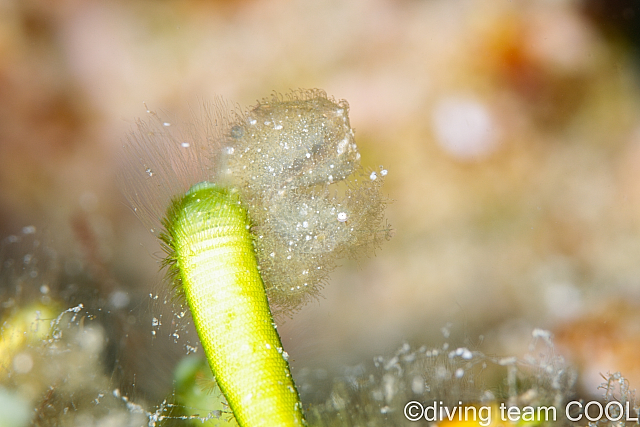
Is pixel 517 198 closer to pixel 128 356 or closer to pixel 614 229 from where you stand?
pixel 614 229

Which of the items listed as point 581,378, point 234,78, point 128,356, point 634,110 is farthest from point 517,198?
point 128,356

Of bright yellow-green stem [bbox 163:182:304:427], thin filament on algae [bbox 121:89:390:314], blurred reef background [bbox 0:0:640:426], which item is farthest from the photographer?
blurred reef background [bbox 0:0:640:426]

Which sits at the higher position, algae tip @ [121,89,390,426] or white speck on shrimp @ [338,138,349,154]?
white speck on shrimp @ [338,138,349,154]

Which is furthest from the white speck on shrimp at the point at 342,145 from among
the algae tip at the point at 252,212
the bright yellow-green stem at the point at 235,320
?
the bright yellow-green stem at the point at 235,320

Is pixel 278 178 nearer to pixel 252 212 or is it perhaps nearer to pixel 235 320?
pixel 252 212

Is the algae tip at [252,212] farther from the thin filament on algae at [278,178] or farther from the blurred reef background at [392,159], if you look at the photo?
the blurred reef background at [392,159]

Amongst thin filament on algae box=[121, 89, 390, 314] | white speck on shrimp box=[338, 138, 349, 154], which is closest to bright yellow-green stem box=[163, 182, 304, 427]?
thin filament on algae box=[121, 89, 390, 314]

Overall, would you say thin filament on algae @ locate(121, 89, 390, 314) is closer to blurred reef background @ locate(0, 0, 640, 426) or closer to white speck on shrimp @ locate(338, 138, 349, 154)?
white speck on shrimp @ locate(338, 138, 349, 154)
